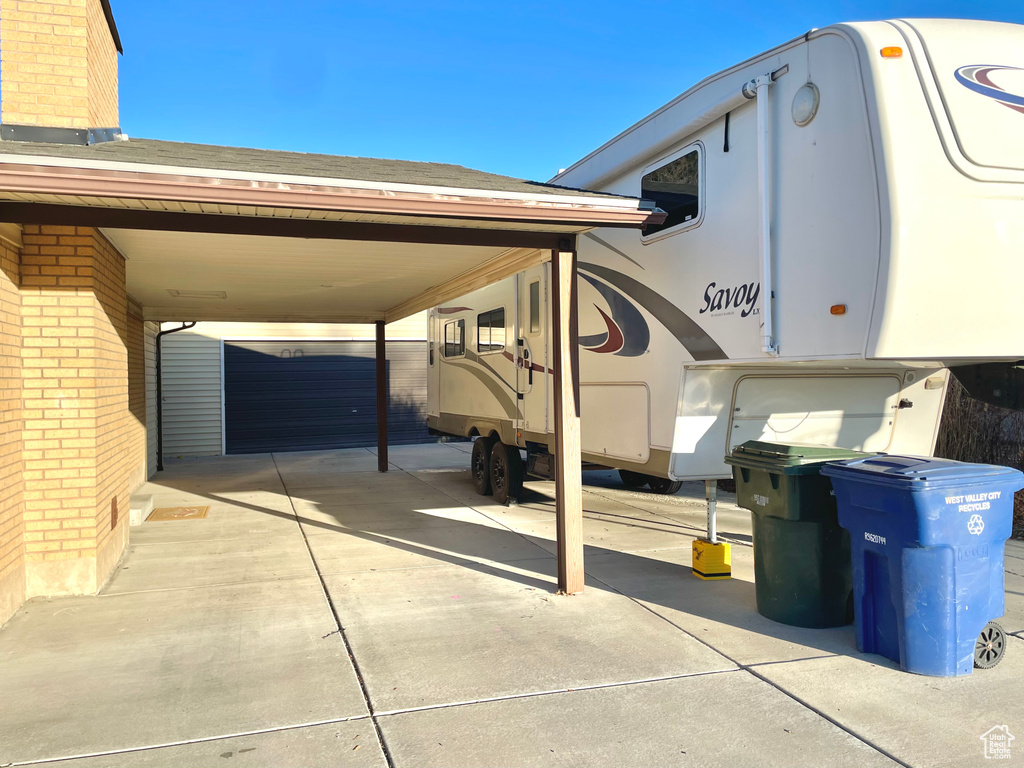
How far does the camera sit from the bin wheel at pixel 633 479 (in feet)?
36.5

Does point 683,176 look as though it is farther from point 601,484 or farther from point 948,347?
point 601,484

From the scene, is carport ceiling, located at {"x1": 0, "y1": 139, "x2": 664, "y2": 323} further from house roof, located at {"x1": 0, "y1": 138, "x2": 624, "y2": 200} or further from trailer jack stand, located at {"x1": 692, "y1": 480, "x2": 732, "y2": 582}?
trailer jack stand, located at {"x1": 692, "y1": 480, "x2": 732, "y2": 582}

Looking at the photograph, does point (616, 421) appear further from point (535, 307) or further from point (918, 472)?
point (918, 472)

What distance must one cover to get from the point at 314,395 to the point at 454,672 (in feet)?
45.1

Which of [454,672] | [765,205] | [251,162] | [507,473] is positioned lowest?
[454,672]

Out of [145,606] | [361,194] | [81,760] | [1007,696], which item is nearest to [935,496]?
[1007,696]

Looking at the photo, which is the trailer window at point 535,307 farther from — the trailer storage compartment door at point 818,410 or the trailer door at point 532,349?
the trailer storage compartment door at point 818,410

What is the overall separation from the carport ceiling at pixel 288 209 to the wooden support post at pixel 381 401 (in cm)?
547

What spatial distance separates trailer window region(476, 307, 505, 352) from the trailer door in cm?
59

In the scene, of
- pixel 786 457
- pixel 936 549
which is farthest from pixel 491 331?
pixel 936 549

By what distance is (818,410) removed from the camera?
6418 millimetres

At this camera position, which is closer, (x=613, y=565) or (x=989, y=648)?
(x=989, y=648)

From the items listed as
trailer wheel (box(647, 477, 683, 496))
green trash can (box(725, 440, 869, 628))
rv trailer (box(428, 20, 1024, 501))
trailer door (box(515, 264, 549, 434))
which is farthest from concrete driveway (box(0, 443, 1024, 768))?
trailer wheel (box(647, 477, 683, 496))

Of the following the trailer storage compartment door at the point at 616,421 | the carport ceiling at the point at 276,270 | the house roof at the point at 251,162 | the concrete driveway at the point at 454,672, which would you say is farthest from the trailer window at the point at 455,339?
the concrete driveway at the point at 454,672
